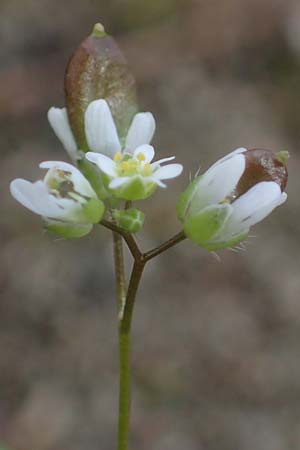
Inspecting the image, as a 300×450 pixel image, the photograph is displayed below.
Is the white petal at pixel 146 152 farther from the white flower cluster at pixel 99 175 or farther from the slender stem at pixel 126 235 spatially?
the slender stem at pixel 126 235

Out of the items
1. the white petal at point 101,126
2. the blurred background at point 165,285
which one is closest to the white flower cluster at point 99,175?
the white petal at point 101,126

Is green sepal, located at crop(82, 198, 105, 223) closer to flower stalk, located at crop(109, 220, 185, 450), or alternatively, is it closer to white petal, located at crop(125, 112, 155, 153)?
flower stalk, located at crop(109, 220, 185, 450)

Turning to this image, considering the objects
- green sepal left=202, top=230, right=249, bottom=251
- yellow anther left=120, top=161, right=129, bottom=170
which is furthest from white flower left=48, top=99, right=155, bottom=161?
green sepal left=202, top=230, right=249, bottom=251

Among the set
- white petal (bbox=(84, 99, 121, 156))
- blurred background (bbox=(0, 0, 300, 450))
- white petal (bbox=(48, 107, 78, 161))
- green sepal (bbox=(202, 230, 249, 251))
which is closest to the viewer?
green sepal (bbox=(202, 230, 249, 251))

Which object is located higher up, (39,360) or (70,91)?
(70,91)

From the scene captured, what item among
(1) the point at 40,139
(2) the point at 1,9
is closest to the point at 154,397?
(1) the point at 40,139

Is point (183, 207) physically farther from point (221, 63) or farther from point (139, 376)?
point (221, 63)

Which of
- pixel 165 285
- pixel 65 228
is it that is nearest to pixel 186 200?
pixel 65 228
